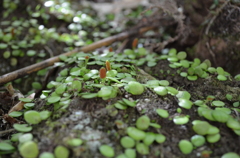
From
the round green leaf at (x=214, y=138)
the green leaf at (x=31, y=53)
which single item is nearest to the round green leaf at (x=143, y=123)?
the round green leaf at (x=214, y=138)

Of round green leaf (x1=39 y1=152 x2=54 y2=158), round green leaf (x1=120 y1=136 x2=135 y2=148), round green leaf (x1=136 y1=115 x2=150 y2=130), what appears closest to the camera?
round green leaf (x1=39 y1=152 x2=54 y2=158)

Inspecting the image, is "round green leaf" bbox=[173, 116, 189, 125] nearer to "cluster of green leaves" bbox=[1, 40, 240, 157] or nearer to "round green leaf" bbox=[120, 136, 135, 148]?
"cluster of green leaves" bbox=[1, 40, 240, 157]

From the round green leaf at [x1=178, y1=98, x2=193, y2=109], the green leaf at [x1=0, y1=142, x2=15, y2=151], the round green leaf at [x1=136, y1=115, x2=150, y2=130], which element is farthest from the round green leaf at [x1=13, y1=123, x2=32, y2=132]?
the round green leaf at [x1=178, y1=98, x2=193, y2=109]

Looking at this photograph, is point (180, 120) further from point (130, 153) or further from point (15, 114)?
point (15, 114)

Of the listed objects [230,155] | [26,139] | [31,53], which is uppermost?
[31,53]

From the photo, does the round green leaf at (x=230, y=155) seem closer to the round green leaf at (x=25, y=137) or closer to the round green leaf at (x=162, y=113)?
the round green leaf at (x=162, y=113)

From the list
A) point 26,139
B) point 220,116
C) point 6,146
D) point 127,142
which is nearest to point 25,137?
point 26,139

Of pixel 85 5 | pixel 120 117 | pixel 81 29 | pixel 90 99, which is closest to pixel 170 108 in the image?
pixel 120 117

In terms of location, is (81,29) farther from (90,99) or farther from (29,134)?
(29,134)

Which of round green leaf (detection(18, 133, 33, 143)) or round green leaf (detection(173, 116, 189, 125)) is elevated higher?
round green leaf (detection(18, 133, 33, 143))

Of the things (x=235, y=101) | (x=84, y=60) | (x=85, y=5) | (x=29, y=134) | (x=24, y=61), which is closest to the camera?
(x=29, y=134)

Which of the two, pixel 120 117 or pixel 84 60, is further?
pixel 84 60
